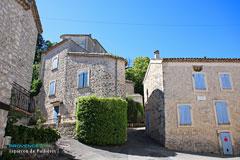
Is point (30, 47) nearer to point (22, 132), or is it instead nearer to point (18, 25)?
point (18, 25)

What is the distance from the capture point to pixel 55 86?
1922 centimetres

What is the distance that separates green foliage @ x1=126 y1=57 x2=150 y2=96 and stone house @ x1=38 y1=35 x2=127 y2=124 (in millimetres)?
14578

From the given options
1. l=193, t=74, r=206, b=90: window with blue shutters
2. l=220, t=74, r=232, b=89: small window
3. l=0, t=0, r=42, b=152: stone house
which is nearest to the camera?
l=0, t=0, r=42, b=152: stone house

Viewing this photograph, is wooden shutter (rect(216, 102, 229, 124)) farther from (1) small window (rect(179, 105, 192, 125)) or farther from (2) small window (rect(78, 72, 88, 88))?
(2) small window (rect(78, 72, 88, 88))

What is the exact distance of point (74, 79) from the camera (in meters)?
18.2

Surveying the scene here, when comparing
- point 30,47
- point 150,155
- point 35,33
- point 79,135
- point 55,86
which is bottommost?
point 150,155

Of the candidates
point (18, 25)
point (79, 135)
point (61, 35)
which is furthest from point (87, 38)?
point (18, 25)

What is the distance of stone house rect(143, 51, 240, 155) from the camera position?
1385 cm

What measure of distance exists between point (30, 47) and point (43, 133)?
243 inches

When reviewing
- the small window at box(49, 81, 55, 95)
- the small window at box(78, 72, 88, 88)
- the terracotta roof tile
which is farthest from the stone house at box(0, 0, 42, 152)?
the terracotta roof tile

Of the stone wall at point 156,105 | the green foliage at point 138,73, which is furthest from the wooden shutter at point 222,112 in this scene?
the green foliage at point 138,73

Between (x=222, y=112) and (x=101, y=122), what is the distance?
8923 millimetres

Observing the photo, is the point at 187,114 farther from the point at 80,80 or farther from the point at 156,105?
the point at 80,80

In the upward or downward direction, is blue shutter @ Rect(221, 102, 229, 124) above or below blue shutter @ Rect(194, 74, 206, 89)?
below
